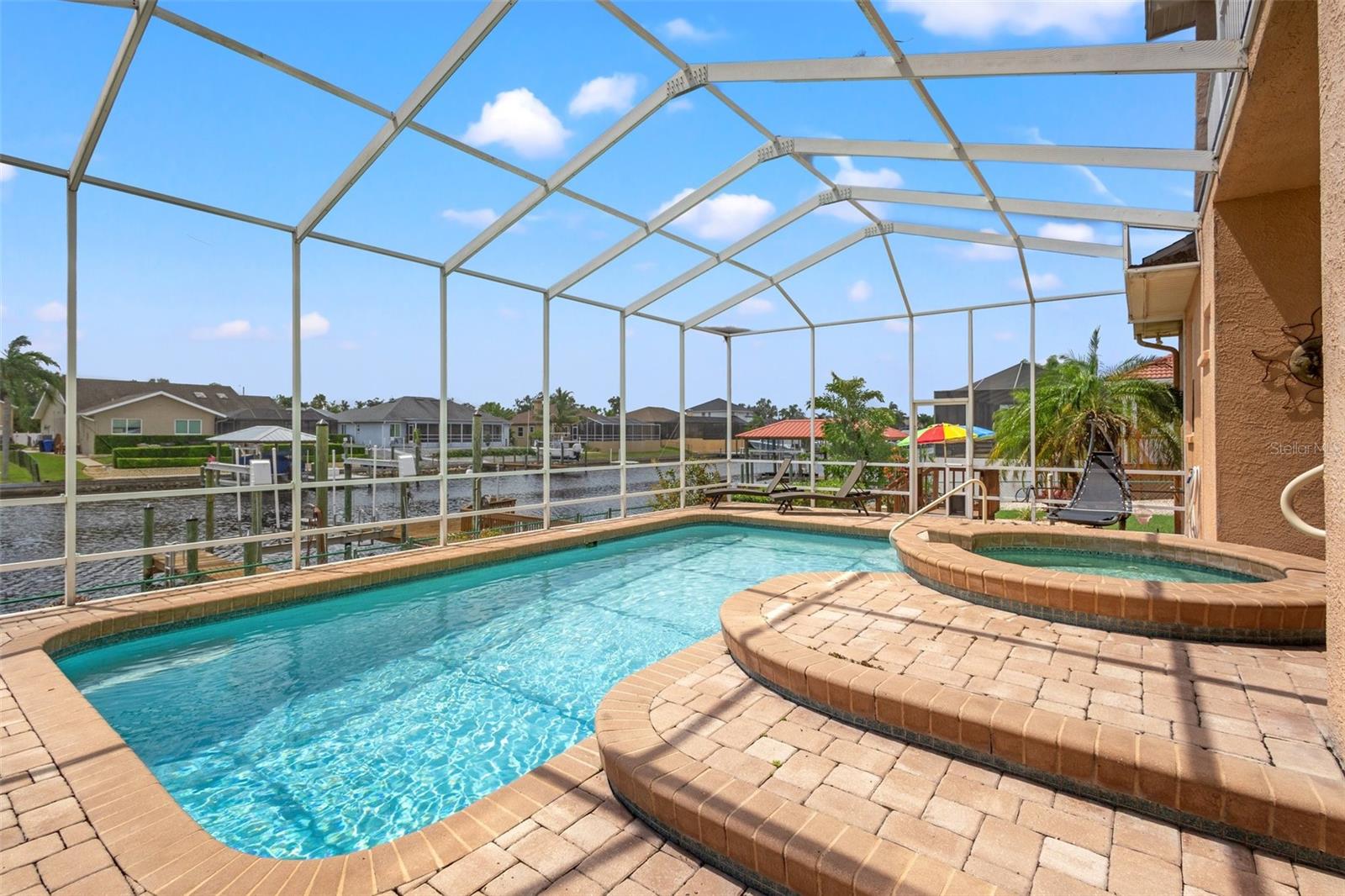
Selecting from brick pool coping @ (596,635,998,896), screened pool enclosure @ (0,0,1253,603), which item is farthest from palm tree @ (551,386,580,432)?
brick pool coping @ (596,635,998,896)

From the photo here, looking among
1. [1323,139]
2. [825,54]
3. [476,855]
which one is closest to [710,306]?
[825,54]

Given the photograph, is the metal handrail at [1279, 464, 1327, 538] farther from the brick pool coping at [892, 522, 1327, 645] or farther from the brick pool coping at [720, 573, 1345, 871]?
the brick pool coping at [892, 522, 1327, 645]

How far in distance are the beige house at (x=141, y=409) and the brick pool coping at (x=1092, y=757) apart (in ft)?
18.5

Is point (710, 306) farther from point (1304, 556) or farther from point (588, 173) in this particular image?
point (1304, 556)

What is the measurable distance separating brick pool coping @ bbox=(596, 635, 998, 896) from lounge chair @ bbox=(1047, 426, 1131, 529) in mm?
5337

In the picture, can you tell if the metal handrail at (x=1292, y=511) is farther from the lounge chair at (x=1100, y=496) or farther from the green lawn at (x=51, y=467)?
the green lawn at (x=51, y=467)

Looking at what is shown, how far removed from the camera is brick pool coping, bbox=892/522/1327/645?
3.45 metres

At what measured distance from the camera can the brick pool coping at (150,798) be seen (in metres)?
2.04

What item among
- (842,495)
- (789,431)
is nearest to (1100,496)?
(842,495)

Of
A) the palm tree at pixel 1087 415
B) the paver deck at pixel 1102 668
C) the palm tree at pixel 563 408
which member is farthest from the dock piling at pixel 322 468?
the palm tree at pixel 563 408

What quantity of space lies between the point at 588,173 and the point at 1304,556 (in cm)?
649

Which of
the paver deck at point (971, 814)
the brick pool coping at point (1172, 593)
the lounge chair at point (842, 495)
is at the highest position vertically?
the lounge chair at point (842, 495)

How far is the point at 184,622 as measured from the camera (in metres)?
4.92

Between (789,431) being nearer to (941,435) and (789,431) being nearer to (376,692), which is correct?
(941,435)
